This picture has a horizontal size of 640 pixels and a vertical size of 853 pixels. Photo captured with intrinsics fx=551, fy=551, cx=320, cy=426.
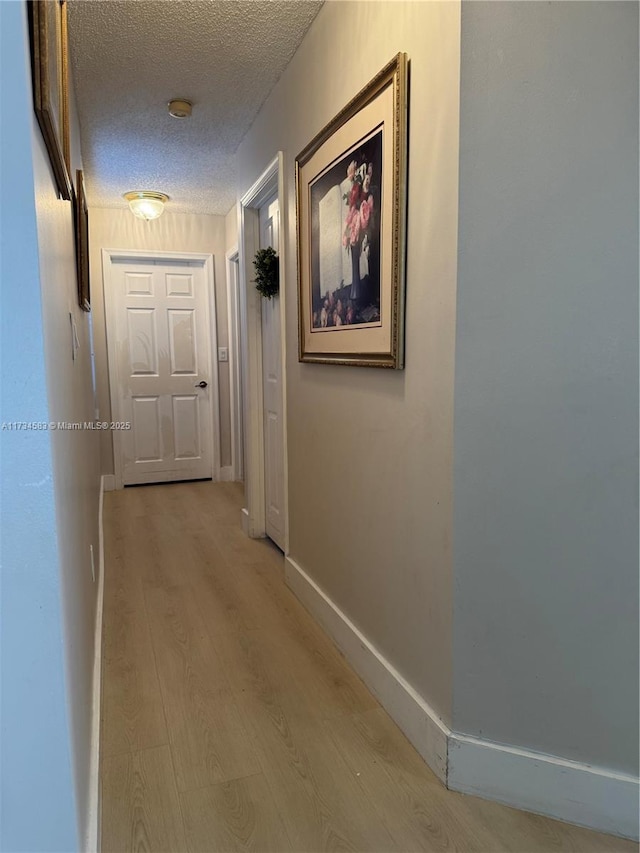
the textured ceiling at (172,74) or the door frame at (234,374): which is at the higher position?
the textured ceiling at (172,74)

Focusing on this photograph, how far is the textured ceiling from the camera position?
2078 millimetres

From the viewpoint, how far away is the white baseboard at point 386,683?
1540 millimetres

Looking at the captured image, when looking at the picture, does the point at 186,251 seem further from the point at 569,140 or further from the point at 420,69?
the point at 569,140

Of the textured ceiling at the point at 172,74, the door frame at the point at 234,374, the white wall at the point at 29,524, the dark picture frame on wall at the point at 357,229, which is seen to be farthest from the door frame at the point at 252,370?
the white wall at the point at 29,524

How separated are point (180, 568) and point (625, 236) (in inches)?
104

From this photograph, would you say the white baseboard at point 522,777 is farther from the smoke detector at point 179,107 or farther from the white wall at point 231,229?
the white wall at point 231,229

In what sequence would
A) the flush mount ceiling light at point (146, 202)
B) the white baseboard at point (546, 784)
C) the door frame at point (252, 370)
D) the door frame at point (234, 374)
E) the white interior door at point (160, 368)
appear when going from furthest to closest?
the door frame at point (234, 374) < the white interior door at point (160, 368) < the flush mount ceiling light at point (146, 202) < the door frame at point (252, 370) < the white baseboard at point (546, 784)

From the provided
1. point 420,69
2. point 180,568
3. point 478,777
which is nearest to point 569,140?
point 420,69

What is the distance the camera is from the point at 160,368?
16.2ft

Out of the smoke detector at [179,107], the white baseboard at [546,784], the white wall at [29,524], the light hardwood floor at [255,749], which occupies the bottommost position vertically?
the light hardwood floor at [255,749]

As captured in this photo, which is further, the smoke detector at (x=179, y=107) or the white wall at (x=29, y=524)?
the smoke detector at (x=179, y=107)

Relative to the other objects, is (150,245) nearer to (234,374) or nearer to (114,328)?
(114,328)

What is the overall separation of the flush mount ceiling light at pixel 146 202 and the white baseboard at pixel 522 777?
3.69 m

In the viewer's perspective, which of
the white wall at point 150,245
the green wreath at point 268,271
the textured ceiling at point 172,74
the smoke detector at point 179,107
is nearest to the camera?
the textured ceiling at point 172,74
